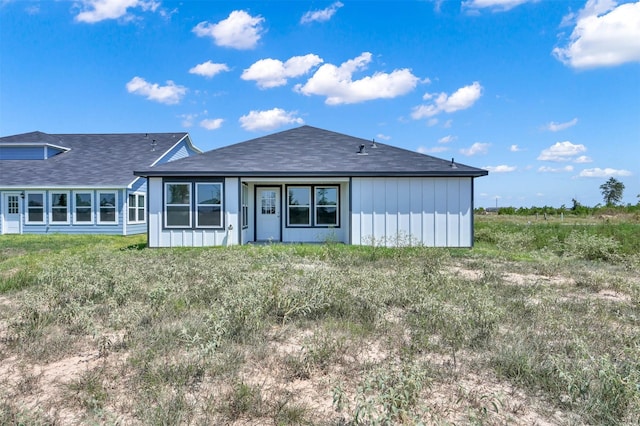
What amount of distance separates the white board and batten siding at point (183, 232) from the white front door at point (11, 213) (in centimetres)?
1096

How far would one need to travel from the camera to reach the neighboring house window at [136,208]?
18359mm

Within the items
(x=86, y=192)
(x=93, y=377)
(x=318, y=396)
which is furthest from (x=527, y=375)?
(x=86, y=192)

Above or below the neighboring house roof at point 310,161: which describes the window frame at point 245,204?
below

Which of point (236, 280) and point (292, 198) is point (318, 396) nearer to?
point (236, 280)

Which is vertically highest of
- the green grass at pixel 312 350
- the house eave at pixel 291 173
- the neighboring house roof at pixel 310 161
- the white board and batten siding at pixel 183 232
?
the neighboring house roof at pixel 310 161

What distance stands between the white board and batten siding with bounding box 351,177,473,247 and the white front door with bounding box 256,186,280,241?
3223 millimetres

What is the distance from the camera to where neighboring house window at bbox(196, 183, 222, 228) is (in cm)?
1255

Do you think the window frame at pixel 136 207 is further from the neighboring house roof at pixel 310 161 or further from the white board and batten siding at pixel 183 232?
the white board and batten siding at pixel 183 232

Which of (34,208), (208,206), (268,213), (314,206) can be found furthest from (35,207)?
(314,206)

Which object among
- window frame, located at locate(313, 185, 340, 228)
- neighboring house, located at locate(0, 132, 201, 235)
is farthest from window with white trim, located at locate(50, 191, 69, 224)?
window frame, located at locate(313, 185, 340, 228)

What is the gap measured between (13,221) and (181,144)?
9.87 metres

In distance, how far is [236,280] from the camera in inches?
212

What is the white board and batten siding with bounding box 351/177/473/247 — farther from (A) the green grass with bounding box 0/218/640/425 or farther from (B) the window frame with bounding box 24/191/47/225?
(B) the window frame with bounding box 24/191/47/225

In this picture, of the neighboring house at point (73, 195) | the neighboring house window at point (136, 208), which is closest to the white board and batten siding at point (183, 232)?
the neighboring house at point (73, 195)
